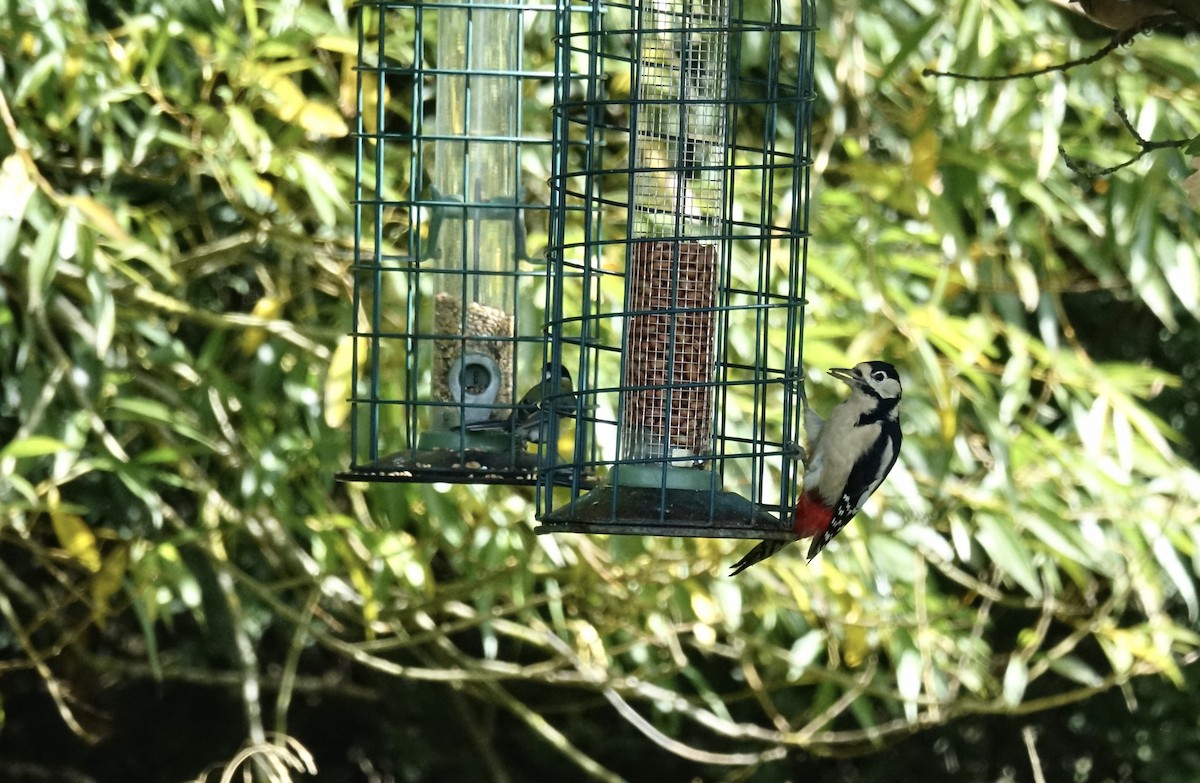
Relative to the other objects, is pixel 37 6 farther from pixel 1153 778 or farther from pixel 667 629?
pixel 1153 778

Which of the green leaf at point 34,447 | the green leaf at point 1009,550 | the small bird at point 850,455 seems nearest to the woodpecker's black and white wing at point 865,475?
the small bird at point 850,455

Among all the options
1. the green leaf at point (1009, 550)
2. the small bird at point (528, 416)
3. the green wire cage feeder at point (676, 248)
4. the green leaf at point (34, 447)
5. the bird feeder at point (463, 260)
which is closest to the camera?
the green wire cage feeder at point (676, 248)

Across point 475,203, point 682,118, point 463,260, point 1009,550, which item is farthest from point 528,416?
point 1009,550

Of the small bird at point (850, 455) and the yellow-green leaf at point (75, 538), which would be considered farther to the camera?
the yellow-green leaf at point (75, 538)

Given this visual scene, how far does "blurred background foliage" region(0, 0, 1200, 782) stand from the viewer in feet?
12.6

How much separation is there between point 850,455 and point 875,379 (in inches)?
7.8

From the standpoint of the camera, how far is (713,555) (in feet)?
13.8

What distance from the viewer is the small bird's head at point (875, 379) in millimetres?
3670

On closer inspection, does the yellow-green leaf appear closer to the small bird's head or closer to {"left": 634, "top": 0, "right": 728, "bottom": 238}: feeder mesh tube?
{"left": 634, "top": 0, "right": 728, "bottom": 238}: feeder mesh tube

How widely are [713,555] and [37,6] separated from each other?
206cm

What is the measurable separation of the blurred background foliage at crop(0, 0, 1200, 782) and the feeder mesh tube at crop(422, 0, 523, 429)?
39 centimetres

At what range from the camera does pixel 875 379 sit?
3.68 metres

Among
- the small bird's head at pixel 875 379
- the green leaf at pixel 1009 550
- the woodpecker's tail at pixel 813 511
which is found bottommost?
the green leaf at pixel 1009 550

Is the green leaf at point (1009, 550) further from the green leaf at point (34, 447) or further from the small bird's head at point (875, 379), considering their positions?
the green leaf at point (34, 447)
